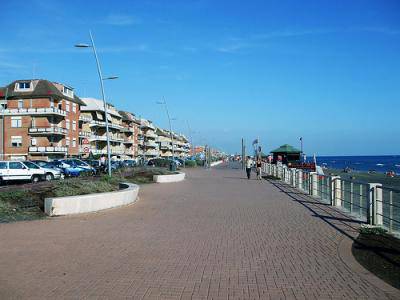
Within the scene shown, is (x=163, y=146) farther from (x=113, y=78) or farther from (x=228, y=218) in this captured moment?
(x=228, y=218)

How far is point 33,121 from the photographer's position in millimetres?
64188

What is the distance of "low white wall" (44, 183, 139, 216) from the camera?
11.1m

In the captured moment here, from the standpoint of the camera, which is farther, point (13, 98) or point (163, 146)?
point (163, 146)

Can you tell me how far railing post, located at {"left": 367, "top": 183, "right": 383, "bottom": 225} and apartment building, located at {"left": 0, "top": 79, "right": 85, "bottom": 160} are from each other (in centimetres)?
5836

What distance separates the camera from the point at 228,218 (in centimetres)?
1111

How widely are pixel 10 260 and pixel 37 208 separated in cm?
516

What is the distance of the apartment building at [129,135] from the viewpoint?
100906 millimetres

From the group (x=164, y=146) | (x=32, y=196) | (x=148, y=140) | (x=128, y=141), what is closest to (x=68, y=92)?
(x=128, y=141)

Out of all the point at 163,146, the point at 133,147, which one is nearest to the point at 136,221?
the point at 133,147

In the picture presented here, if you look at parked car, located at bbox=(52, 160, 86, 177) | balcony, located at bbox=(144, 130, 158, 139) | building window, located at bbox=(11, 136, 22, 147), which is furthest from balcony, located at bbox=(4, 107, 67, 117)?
balcony, located at bbox=(144, 130, 158, 139)

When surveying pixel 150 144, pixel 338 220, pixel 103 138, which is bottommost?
pixel 338 220

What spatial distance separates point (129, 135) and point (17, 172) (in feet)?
260

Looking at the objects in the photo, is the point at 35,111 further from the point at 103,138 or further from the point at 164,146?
the point at 164,146

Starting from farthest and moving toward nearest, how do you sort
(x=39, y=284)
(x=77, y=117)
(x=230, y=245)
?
(x=77, y=117) → (x=230, y=245) → (x=39, y=284)
